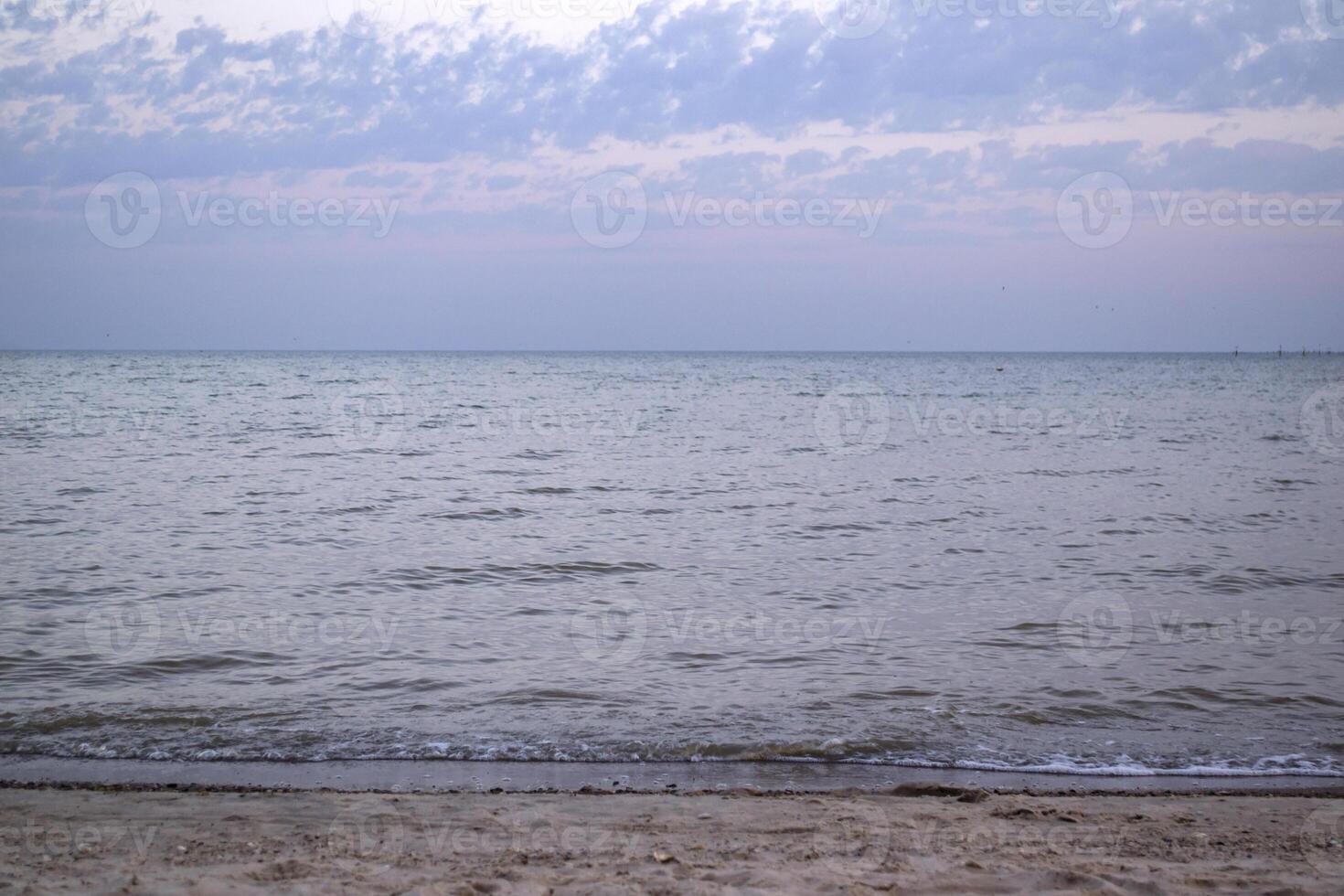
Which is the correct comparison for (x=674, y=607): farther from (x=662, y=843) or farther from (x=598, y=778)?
(x=662, y=843)

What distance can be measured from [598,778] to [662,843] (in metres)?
1.36

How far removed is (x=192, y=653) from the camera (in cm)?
859

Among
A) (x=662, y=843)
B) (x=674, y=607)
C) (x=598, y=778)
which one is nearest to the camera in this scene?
(x=662, y=843)

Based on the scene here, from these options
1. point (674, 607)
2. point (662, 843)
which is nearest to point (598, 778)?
point (662, 843)

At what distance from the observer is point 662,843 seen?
4.97 metres

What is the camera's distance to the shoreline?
6.02 meters

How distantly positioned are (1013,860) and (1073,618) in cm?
592

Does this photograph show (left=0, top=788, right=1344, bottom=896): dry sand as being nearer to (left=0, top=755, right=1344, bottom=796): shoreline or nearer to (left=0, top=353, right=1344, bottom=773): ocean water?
(left=0, top=755, right=1344, bottom=796): shoreline

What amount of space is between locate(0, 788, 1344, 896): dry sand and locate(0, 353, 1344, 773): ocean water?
0.91m

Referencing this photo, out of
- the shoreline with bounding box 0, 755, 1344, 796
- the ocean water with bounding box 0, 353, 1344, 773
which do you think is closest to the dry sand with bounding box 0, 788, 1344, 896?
the shoreline with bounding box 0, 755, 1344, 796

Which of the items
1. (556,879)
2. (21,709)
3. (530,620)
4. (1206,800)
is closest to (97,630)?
(21,709)

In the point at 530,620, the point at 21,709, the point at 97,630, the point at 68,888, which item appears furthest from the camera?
the point at 530,620

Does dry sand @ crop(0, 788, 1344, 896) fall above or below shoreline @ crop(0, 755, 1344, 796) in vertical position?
above

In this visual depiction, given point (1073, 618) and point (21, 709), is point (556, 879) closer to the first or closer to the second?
point (21, 709)
